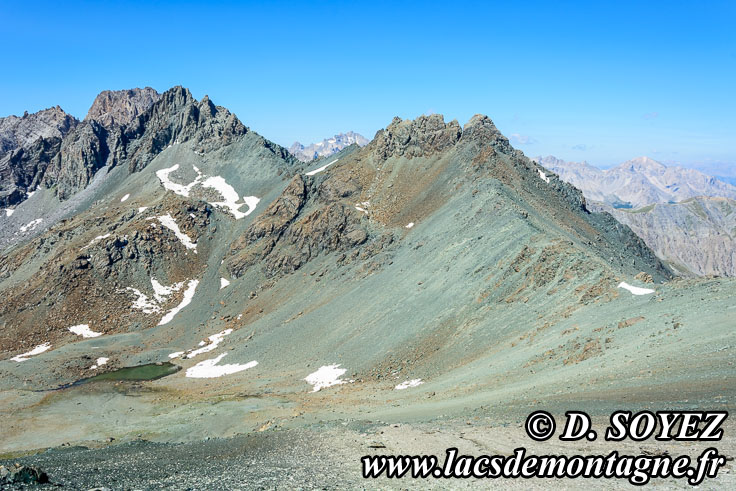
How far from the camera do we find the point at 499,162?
109 m

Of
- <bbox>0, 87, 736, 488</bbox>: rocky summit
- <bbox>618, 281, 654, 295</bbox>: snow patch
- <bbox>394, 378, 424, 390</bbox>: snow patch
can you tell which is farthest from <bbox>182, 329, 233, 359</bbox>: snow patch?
<bbox>618, 281, 654, 295</bbox>: snow patch

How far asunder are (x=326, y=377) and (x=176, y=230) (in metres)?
82.3

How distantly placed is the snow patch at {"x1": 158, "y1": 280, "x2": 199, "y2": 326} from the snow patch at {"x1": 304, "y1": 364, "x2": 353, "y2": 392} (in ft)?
175

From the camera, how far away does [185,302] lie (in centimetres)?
11194

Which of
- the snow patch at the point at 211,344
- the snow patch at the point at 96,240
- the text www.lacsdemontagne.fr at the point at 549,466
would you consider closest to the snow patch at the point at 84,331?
the snow patch at the point at 96,240

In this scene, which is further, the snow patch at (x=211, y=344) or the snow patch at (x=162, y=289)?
the snow patch at (x=162, y=289)

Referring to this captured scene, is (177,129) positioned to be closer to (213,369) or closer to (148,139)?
(148,139)

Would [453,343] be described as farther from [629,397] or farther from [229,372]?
[229,372]

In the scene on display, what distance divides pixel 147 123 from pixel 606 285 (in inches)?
7668

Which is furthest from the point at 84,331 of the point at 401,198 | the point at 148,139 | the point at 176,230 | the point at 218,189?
the point at 148,139

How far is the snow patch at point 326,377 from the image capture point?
2421 inches

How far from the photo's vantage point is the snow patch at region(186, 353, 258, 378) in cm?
7638

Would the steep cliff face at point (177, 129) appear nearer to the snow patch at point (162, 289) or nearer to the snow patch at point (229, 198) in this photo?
the snow patch at point (229, 198)

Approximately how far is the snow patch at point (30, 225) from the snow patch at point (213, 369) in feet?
452
